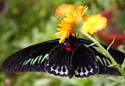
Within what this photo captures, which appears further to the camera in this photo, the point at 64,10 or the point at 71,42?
the point at 64,10

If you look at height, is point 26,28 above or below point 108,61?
above

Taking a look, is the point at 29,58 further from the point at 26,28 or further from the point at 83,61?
the point at 26,28

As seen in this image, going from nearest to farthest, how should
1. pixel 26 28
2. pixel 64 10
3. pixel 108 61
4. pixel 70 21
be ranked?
pixel 70 21 → pixel 108 61 → pixel 64 10 → pixel 26 28

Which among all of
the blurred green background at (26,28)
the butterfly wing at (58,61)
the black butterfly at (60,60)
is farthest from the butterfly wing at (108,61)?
the blurred green background at (26,28)

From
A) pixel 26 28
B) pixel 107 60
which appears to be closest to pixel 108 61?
pixel 107 60

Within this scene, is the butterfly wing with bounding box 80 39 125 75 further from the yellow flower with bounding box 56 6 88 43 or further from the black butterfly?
the yellow flower with bounding box 56 6 88 43

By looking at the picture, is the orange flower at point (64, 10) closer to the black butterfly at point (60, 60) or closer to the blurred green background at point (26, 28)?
the black butterfly at point (60, 60)

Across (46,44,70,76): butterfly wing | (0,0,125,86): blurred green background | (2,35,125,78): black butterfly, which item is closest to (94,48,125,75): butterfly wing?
(2,35,125,78): black butterfly

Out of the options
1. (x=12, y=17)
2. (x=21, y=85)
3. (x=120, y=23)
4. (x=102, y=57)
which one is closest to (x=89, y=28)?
(x=102, y=57)
